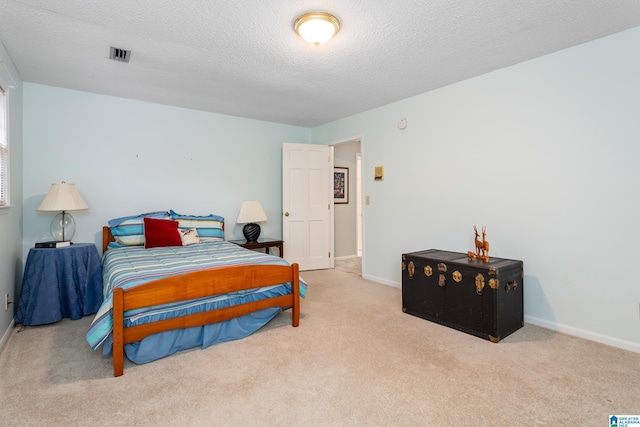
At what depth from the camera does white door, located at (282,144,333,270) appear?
16.4ft

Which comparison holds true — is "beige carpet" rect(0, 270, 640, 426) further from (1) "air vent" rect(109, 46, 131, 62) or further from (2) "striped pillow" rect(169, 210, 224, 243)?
(1) "air vent" rect(109, 46, 131, 62)

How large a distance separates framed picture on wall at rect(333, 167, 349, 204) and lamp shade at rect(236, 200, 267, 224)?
1797 mm

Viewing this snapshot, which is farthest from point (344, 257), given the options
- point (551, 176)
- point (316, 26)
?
point (316, 26)

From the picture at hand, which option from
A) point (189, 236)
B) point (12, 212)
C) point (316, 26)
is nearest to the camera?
point (316, 26)

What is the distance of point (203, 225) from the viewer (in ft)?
13.5

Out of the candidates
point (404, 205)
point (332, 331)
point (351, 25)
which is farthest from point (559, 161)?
point (332, 331)

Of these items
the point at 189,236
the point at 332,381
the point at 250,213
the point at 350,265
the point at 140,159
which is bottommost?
the point at 332,381

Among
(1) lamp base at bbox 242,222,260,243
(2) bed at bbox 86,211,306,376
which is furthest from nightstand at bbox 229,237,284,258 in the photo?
(2) bed at bbox 86,211,306,376

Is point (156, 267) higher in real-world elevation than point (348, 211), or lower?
lower

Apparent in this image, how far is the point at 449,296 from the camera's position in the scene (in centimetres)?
286

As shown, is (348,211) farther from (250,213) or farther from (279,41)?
(279,41)

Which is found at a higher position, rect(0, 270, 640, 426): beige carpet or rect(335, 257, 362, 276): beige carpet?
rect(335, 257, 362, 276): beige carpet

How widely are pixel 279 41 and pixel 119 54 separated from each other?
138cm

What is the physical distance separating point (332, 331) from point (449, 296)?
107 cm
